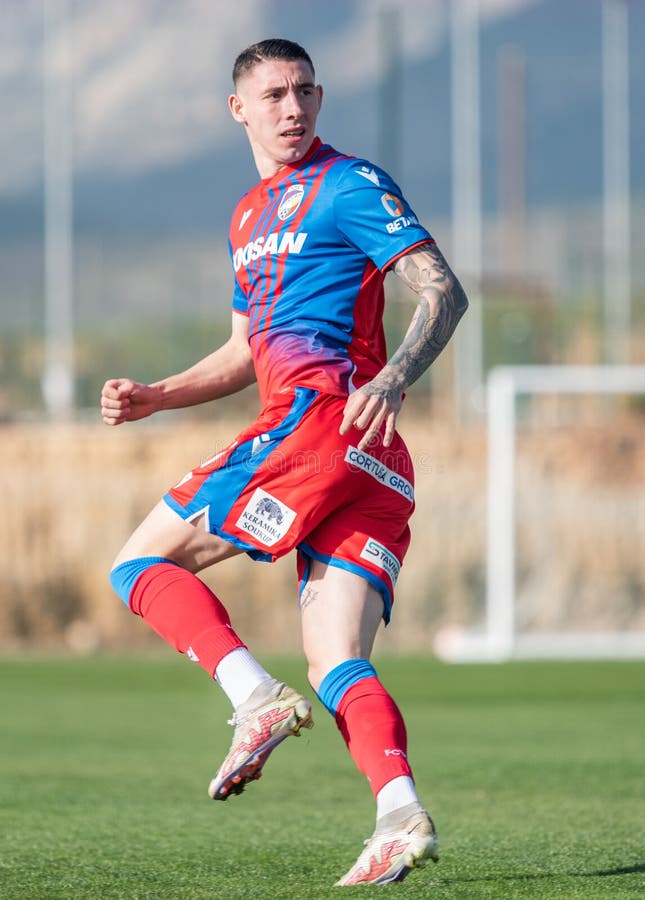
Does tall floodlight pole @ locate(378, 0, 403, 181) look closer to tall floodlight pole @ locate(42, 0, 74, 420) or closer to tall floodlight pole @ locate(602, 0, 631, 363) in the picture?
tall floodlight pole @ locate(602, 0, 631, 363)

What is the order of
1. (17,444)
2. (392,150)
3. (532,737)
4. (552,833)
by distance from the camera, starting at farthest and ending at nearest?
(392,150)
(17,444)
(532,737)
(552,833)

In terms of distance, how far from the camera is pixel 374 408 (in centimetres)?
368

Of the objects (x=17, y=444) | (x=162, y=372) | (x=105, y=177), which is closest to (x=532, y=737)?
(x=17, y=444)

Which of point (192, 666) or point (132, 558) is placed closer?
point (132, 558)

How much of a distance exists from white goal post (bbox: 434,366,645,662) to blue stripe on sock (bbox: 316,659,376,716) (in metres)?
9.78

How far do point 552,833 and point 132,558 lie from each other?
5.76 feet

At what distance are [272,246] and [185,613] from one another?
3.13 feet

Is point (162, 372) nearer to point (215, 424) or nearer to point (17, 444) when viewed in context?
point (215, 424)

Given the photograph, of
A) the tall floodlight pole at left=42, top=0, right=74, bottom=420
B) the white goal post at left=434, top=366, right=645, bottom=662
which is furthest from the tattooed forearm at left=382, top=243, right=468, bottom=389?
the tall floodlight pole at left=42, top=0, right=74, bottom=420

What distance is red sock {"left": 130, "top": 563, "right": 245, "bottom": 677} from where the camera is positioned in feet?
12.9

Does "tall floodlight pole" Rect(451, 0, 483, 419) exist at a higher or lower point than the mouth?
higher

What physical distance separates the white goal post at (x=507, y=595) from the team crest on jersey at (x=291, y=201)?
32.5 ft

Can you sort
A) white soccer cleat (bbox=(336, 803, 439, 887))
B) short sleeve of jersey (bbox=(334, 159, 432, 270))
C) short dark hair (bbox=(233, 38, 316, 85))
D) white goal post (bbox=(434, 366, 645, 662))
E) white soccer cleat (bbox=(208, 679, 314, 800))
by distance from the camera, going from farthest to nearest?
white goal post (bbox=(434, 366, 645, 662)), short dark hair (bbox=(233, 38, 316, 85)), short sleeve of jersey (bbox=(334, 159, 432, 270)), white soccer cleat (bbox=(208, 679, 314, 800)), white soccer cleat (bbox=(336, 803, 439, 887))

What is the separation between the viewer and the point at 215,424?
2234 cm
